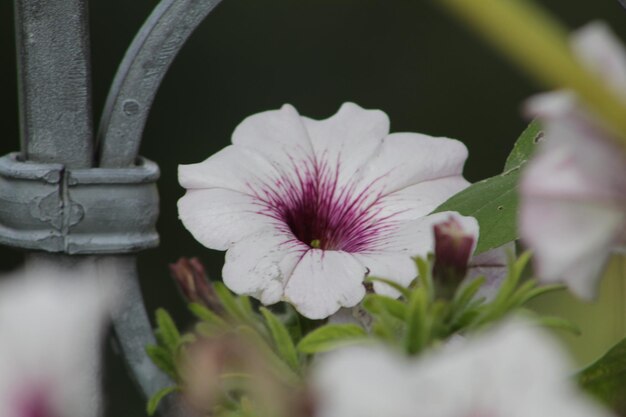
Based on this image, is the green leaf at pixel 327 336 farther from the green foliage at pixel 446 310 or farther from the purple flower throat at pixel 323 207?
the purple flower throat at pixel 323 207

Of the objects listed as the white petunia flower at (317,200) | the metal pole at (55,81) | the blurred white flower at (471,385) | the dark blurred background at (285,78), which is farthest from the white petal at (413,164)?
the dark blurred background at (285,78)

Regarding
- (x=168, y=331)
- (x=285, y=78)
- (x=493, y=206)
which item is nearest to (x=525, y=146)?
(x=493, y=206)

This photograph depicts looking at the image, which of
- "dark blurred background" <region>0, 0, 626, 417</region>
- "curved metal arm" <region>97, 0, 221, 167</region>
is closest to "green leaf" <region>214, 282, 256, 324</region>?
"curved metal arm" <region>97, 0, 221, 167</region>

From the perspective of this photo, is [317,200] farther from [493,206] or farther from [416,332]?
[416,332]

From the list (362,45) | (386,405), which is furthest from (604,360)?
(362,45)

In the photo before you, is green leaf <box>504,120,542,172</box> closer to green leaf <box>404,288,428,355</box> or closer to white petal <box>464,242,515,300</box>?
white petal <box>464,242,515,300</box>

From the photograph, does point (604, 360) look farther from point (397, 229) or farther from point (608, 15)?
point (608, 15)
